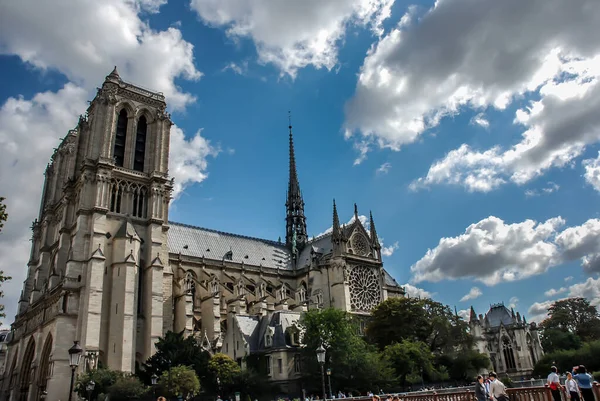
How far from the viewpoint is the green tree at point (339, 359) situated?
141 feet

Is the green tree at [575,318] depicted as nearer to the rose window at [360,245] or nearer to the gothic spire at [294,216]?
the rose window at [360,245]

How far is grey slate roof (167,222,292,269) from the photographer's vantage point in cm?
6312

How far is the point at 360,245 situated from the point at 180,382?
3951 cm

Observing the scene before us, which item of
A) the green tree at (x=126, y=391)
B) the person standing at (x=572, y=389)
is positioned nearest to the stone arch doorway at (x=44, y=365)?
the green tree at (x=126, y=391)

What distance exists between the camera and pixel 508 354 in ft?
246

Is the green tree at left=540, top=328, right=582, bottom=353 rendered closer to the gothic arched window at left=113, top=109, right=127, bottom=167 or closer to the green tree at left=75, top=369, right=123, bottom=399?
the green tree at left=75, top=369, right=123, bottom=399

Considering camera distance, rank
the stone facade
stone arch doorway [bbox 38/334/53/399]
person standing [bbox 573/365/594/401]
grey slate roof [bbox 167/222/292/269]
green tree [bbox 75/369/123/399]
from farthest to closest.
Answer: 1. the stone facade
2. grey slate roof [bbox 167/222/292/269]
3. stone arch doorway [bbox 38/334/53/399]
4. green tree [bbox 75/369/123/399]
5. person standing [bbox 573/365/594/401]

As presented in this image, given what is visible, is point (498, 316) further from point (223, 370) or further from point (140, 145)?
point (140, 145)

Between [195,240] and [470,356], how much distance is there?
121 feet

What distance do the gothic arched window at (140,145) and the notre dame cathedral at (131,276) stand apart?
13 cm

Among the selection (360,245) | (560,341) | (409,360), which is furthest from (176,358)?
(560,341)

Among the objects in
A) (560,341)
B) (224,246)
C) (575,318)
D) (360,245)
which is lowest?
(560,341)

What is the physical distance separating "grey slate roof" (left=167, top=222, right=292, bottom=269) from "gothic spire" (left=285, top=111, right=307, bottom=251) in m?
2.31

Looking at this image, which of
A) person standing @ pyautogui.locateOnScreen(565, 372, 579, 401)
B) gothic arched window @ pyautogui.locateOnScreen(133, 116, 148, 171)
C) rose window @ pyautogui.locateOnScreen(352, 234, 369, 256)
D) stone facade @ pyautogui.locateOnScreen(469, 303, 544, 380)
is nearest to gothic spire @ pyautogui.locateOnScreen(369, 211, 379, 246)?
rose window @ pyautogui.locateOnScreen(352, 234, 369, 256)
